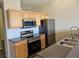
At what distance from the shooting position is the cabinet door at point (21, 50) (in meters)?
3.47

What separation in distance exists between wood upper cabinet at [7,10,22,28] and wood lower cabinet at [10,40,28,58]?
0.72 metres

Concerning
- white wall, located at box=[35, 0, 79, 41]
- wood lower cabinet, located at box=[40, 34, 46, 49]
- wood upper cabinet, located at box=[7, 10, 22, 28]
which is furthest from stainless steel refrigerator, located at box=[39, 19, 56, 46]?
wood upper cabinet, located at box=[7, 10, 22, 28]

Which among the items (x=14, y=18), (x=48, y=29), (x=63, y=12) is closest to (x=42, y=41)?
(x=48, y=29)

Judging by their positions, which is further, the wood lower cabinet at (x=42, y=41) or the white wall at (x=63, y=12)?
the white wall at (x=63, y=12)

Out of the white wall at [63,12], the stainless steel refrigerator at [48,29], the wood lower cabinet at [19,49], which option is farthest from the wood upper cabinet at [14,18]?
the white wall at [63,12]

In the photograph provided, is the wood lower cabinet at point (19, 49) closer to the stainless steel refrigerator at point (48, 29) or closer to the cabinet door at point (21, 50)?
the cabinet door at point (21, 50)

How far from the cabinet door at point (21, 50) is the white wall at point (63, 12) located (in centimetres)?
298

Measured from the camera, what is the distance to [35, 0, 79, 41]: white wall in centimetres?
552

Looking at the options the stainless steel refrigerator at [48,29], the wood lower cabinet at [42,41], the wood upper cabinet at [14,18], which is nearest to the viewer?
the wood upper cabinet at [14,18]

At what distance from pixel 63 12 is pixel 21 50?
363cm

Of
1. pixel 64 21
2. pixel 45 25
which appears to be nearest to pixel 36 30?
pixel 45 25

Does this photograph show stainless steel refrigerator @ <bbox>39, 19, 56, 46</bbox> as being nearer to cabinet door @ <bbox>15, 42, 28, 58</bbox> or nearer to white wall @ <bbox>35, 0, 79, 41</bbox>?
white wall @ <bbox>35, 0, 79, 41</bbox>

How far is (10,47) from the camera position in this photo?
3.73 meters

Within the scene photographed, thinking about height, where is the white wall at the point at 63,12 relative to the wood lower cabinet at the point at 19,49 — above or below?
above
